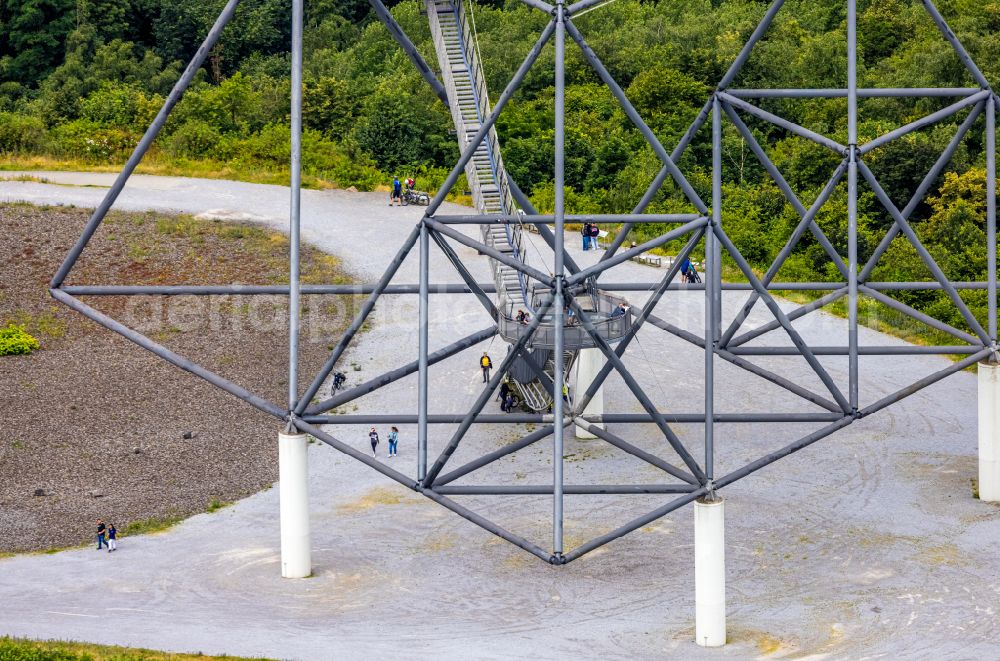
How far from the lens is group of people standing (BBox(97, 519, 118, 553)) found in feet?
147

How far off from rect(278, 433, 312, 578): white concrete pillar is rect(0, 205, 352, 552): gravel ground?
22.0ft

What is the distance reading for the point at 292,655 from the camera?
123ft

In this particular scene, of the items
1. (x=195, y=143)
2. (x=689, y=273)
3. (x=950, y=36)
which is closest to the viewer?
(x=950, y=36)

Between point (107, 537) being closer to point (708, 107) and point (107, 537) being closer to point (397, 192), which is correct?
point (708, 107)

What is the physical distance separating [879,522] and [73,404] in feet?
83.5

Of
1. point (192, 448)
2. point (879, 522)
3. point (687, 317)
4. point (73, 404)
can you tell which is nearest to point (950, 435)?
point (879, 522)

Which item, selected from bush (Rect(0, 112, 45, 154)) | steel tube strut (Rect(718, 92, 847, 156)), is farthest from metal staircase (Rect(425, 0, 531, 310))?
bush (Rect(0, 112, 45, 154))

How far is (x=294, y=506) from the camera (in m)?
41.2

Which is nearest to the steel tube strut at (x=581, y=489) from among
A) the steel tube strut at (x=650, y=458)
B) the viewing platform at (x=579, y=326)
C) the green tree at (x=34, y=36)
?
the steel tube strut at (x=650, y=458)

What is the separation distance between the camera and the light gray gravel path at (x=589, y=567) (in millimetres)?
38750

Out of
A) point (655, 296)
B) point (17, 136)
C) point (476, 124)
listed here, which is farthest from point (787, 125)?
point (17, 136)

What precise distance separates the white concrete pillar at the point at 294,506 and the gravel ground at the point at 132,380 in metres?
6.70

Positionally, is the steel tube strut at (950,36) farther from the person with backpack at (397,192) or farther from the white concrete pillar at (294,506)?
the person with backpack at (397,192)

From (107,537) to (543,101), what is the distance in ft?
155
